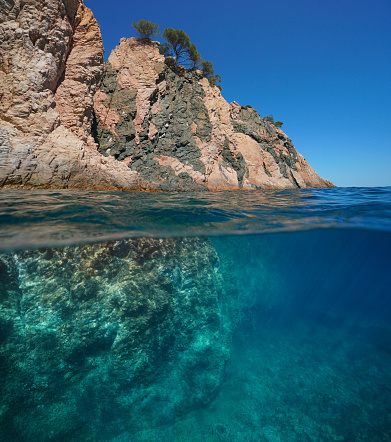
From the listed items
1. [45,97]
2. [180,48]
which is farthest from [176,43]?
[45,97]

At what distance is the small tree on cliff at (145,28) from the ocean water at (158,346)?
2156cm

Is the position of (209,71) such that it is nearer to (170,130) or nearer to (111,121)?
(170,130)

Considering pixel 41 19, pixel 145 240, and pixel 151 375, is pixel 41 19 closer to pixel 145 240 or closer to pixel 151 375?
pixel 145 240

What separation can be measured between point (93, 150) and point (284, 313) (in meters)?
14.7

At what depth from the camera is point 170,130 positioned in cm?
1991

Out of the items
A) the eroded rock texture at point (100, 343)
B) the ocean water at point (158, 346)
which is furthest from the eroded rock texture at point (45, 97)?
the eroded rock texture at point (100, 343)

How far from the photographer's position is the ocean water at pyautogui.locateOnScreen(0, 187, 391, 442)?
3770mm

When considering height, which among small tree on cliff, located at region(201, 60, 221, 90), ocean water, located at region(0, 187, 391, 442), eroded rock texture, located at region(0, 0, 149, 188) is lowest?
ocean water, located at region(0, 187, 391, 442)

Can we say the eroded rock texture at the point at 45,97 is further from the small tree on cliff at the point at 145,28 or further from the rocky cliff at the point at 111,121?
the small tree on cliff at the point at 145,28

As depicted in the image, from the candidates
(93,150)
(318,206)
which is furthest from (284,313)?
(93,150)

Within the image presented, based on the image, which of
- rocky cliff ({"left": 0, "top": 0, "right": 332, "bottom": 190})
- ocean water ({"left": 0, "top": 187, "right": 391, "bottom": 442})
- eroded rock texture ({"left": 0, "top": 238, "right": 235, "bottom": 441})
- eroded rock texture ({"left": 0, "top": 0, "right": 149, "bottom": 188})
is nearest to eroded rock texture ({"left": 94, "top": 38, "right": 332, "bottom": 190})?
rocky cliff ({"left": 0, "top": 0, "right": 332, "bottom": 190})

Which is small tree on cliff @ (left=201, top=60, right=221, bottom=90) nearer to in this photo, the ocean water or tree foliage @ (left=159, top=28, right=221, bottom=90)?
tree foliage @ (left=159, top=28, right=221, bottom=90)

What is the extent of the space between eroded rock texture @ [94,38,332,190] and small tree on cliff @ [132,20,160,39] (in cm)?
78

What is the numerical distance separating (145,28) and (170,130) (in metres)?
9.37
